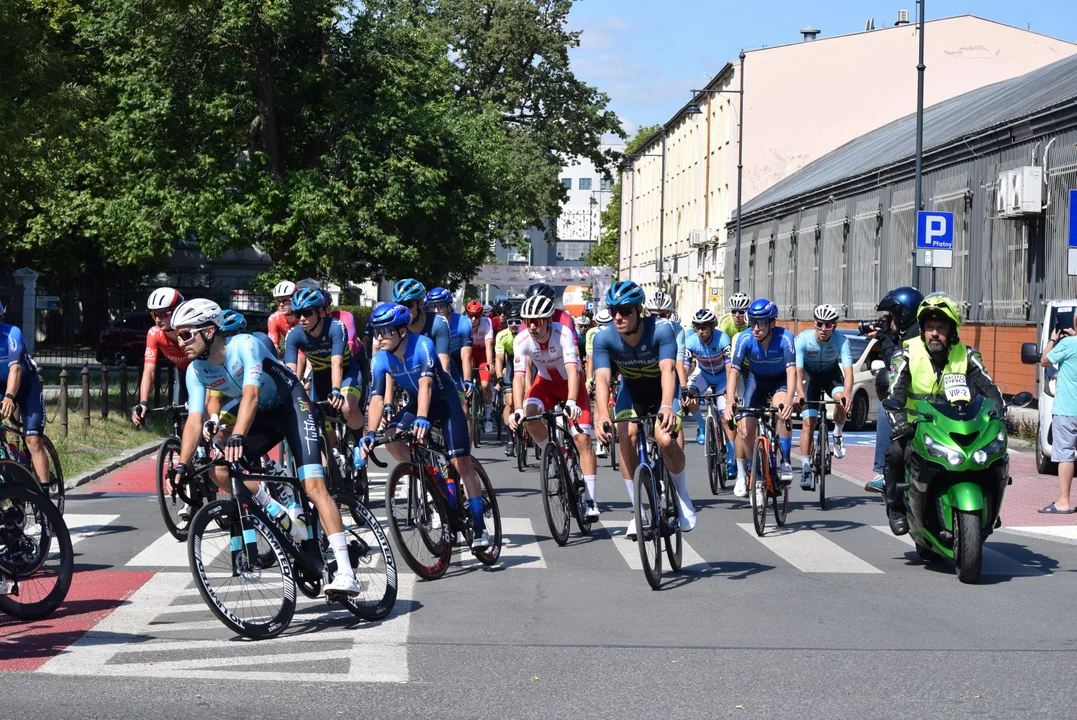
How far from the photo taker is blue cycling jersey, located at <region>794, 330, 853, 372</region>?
1377cm

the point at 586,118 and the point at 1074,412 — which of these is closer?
the point at 1074,412

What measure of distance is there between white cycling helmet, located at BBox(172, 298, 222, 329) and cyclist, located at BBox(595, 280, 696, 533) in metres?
2.71

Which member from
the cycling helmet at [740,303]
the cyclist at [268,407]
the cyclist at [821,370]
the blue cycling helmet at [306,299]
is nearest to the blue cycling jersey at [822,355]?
the cyclist at [821,370]

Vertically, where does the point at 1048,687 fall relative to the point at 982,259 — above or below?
below

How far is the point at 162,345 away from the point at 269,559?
4920 millimetres

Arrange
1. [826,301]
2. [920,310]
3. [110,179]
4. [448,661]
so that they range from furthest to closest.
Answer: [826,301], [110,179], [920,310], [448,661]

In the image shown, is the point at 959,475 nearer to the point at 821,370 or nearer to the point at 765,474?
the point at 765,474

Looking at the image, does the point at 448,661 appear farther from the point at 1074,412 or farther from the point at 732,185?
the point at 732,185

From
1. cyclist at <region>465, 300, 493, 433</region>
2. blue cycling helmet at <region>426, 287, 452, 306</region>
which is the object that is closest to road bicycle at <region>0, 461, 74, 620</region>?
blue cycling helmet at <region>426, 287, 452, 306</region>

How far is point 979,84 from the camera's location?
56.0 meters

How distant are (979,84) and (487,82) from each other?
62.1 feet

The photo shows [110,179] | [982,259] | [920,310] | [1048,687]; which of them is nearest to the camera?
[1048,687]

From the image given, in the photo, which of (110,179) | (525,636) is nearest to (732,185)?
(110,179)

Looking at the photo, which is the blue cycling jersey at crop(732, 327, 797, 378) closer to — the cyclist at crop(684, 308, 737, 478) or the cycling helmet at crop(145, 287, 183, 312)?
the cyclist at crop(684, 308, 737, 478)
